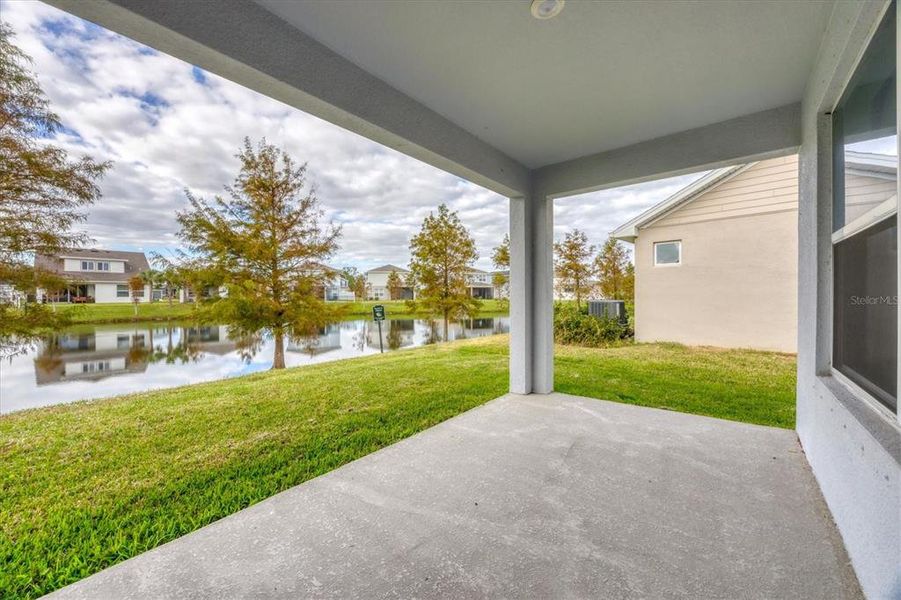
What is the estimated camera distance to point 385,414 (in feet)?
12.2

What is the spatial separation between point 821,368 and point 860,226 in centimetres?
100

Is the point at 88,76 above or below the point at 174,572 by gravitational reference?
above

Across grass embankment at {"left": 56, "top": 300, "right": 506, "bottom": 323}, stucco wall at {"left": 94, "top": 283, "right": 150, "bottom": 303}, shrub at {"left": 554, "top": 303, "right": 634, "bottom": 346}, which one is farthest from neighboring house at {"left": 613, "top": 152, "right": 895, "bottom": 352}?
stucco wall at {"left": 94, "top": 283, "right": 150, "bottom": 303}

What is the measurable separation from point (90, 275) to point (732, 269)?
1175 centimetres

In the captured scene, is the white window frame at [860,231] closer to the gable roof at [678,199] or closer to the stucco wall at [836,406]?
the stucco wall at [836,406]

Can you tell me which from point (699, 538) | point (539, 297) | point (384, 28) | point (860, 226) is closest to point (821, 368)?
point (860, 226)

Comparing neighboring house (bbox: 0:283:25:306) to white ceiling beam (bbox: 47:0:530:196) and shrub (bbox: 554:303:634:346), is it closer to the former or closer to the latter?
white ceiling beam (bbox: 47:0:530:196)

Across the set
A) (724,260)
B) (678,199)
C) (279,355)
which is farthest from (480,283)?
(724,260)

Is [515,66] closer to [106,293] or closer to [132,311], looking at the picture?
[106,293]

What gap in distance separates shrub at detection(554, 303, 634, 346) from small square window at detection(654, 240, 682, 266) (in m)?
1.86

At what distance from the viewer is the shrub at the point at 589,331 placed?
8.62 m

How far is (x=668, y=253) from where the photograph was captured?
27.2ft

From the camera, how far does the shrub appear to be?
8.62 metres

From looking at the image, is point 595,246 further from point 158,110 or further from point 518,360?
point 158,110
